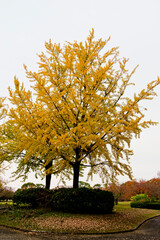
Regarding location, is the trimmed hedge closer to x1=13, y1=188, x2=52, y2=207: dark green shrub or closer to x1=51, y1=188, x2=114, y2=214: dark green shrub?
x1=51, y1=188, x2=114, y2=214: dark green shrub

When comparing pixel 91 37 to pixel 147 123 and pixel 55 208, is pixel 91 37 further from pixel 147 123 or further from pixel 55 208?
pixel 55 208

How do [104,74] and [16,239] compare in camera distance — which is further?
[104,74]

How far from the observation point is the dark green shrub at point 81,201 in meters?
11.0

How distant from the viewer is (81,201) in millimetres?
10984

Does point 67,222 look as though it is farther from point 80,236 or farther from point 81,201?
point 81,201

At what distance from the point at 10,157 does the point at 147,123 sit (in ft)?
42.8

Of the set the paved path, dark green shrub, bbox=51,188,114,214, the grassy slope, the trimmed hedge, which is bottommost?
the paved path

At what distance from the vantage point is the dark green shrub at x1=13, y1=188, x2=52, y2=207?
41.7 ft

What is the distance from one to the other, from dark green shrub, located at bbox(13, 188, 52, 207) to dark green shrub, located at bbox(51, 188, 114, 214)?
3.91ft

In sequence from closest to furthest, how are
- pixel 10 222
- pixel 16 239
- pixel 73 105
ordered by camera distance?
pixel 16 239
pixel 10 222
pixel 73 105

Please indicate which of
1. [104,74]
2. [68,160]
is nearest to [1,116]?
[68,160]

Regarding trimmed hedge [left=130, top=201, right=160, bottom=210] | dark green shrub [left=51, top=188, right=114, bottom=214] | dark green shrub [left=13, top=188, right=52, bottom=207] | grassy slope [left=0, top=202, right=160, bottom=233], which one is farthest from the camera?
trimmed hedge [left=130, top=201, right=160, bottom=210]

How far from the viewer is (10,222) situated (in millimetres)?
10523

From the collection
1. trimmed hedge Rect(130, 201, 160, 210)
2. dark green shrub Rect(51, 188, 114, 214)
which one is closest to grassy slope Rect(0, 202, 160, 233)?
dark green shrub Rect(51, 188, 114, 214)
